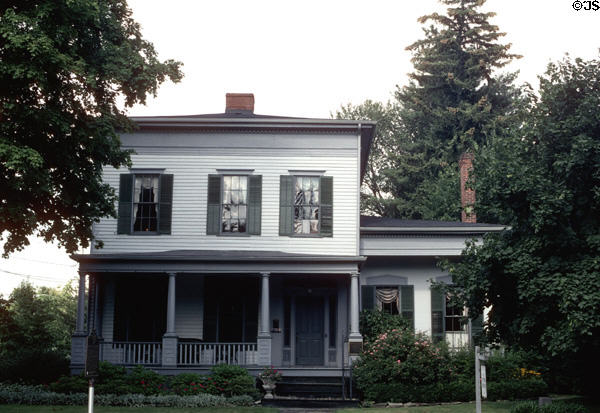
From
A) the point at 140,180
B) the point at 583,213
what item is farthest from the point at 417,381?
the point at 140,180

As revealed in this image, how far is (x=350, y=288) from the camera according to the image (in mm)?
→ 21719

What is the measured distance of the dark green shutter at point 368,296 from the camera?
74.2 feet

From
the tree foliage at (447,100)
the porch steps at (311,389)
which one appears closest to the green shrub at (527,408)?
the porch steps at (311,389)

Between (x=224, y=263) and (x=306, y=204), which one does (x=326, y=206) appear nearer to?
(x=306, y=204)

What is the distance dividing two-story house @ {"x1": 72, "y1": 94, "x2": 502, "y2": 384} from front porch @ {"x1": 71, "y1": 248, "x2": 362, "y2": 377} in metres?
0.04

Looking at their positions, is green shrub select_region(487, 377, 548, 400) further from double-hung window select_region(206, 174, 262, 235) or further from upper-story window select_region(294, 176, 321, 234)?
double-hung window select_region(206, 174, 262, 235)

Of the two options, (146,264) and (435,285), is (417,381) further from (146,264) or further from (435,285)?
(146,264)

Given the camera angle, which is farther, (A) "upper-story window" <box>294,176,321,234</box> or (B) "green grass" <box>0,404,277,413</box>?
(A) "upper-story window" <box>294,176,321,234</box>

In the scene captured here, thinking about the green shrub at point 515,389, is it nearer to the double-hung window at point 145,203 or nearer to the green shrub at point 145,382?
the green shrub at point 145,382

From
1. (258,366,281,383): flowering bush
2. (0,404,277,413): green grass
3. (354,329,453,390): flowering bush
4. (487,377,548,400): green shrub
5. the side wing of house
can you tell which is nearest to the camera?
(0,404,277,413): green grass

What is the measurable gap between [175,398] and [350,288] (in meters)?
6.86

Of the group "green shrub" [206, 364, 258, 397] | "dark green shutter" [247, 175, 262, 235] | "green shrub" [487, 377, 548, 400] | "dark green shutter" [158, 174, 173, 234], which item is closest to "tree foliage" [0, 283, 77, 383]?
"dark green shutter" [158, 174, 173, 234]

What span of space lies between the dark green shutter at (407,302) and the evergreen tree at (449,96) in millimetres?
18432

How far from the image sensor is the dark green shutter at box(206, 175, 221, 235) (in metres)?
21.9
